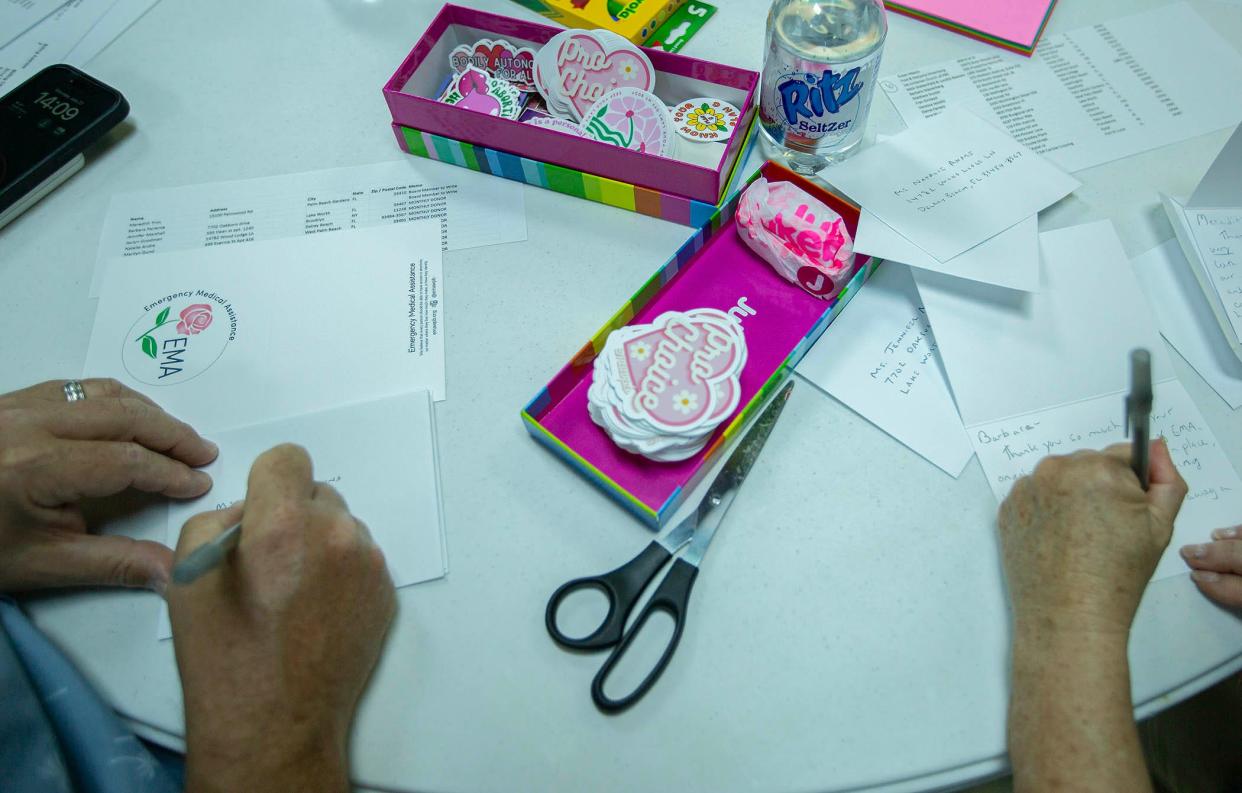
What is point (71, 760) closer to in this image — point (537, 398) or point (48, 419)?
point (48, 419)

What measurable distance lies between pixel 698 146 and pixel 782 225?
17 cm

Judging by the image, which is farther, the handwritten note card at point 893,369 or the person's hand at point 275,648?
the handwritten note card at point 893,369

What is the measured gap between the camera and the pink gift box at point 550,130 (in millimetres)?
729

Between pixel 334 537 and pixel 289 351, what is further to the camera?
pixel 289 351

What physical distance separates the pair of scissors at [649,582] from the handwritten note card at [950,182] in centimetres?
28

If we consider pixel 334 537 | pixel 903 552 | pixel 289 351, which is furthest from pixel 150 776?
pixel 903 552

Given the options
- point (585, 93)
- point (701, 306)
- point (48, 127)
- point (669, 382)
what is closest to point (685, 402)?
point (669, 382)

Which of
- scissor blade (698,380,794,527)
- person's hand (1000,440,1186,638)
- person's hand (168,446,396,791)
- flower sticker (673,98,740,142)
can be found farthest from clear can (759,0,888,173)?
person's hand (168,446,396,791)

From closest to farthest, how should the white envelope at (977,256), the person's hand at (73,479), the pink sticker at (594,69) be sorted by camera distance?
the person's hand at (73,479) < the white envelope at (977,256) < the pink sticker at (594,69)

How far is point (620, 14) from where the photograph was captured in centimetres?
87

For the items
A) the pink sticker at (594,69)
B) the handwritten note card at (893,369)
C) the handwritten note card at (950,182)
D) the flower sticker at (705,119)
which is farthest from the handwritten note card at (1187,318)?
the pink sticker at (594,69)

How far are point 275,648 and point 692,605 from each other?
12.2 inches

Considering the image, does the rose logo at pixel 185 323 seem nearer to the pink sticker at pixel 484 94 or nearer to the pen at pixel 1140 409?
the pink sticker at pixel 484 94

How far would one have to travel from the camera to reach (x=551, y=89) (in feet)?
2.73
